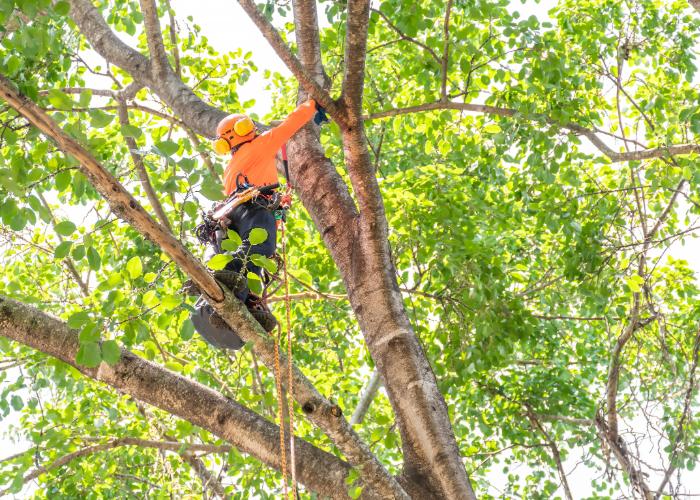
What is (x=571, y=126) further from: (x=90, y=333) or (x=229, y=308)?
(x=90, y=333)

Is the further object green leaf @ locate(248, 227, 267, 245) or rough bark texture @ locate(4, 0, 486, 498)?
rough bark texture @ locate(4, 0, 486, 498)

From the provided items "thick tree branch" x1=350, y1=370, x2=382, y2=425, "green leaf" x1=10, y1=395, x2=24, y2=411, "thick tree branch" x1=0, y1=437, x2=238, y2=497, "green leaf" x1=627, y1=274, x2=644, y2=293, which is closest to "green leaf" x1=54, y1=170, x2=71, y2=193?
"thick tree branch" x1=0, y1=437, x2=238, y2=497

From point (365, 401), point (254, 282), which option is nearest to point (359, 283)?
point (254, 282)

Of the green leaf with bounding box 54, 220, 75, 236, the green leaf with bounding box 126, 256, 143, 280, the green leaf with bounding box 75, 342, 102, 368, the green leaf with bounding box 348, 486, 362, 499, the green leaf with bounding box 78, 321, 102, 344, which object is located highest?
the green leaf with bounding box 54, 220, 75, 236

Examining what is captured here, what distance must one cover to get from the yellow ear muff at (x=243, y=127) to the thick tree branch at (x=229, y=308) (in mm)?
1416

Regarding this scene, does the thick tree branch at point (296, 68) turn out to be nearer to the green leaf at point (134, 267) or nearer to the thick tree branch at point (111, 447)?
the green leaf at point (134, 267)

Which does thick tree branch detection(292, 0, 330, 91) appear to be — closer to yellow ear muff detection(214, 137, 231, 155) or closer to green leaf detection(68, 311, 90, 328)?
yellow ear muff detection(214, 137, 231, 155)

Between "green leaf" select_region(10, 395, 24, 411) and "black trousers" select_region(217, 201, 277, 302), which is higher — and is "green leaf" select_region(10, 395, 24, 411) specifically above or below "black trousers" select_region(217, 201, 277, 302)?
below

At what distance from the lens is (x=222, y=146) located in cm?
372

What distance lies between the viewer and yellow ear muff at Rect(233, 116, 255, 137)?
3.67 meters

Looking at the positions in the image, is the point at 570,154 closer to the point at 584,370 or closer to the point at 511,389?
the point at 511,389

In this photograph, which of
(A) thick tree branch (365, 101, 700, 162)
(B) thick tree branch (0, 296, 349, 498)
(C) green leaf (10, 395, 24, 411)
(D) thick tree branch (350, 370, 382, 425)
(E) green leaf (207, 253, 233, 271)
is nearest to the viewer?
(E) green leaf (207, 253, 233, 271)

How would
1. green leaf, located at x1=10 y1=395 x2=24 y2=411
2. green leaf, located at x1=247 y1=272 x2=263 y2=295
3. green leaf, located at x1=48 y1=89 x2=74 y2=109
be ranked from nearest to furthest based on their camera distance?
green leaf, located at x1=48 y1=89 x2=74 y2=109
green leaf, located at x1=247 y1=272 x2=263 y2=295
green leaf, located at x1=10 y1=395 x2=24 y2=411

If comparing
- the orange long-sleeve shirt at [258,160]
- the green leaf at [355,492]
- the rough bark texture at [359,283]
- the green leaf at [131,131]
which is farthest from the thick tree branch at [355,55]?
the green leaf at [355,492]
